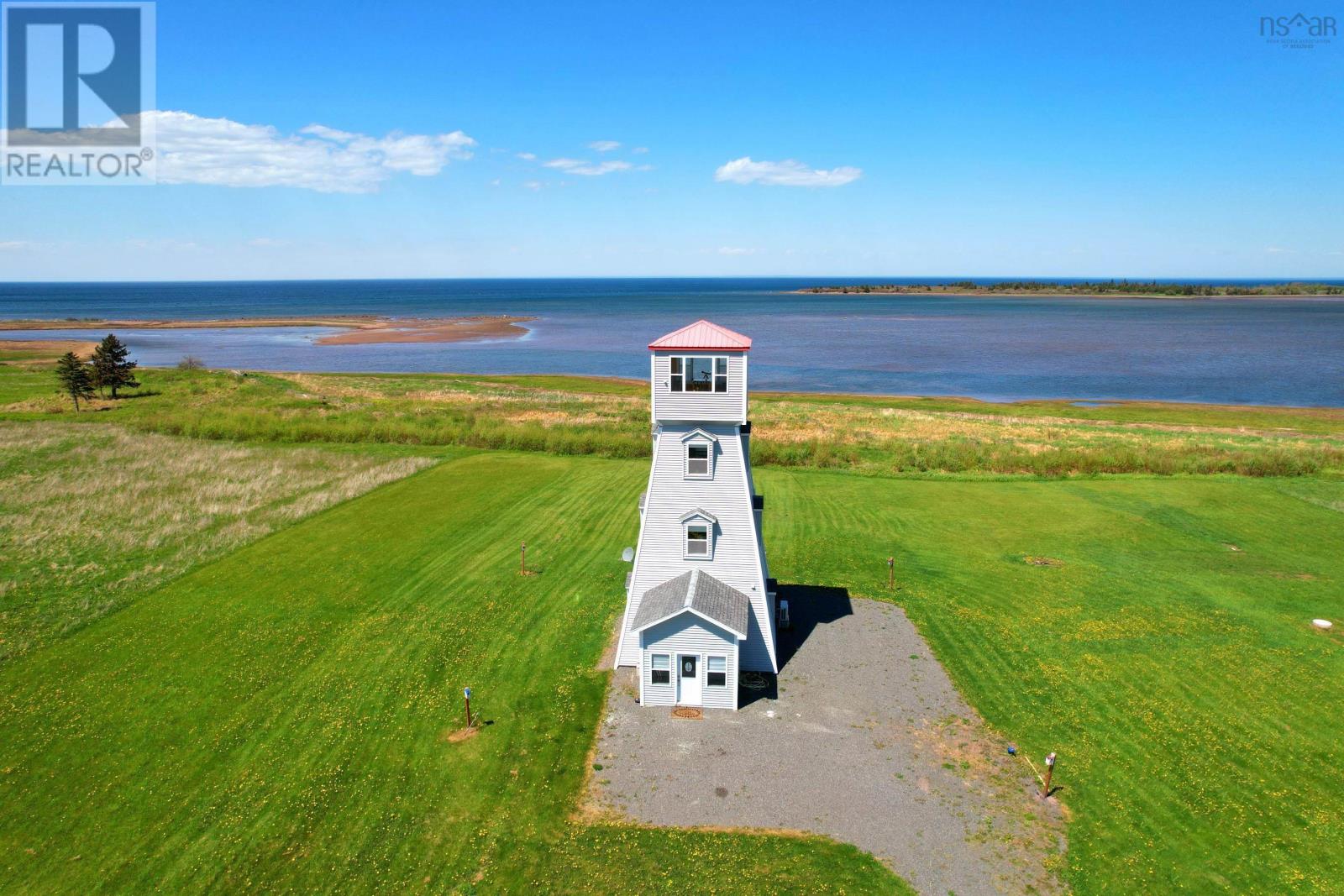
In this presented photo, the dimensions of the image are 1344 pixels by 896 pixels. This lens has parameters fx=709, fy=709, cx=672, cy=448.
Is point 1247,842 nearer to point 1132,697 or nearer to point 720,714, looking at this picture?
point 1132,697

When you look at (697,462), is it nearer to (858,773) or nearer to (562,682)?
(562,682)

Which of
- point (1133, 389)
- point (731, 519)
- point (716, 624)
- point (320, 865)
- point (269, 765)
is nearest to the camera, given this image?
point (320, 865)

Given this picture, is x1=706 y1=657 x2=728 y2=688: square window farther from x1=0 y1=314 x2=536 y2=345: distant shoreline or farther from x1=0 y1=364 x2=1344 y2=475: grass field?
x1=0 y1=314 x2=536 y2=345: distant shoreline

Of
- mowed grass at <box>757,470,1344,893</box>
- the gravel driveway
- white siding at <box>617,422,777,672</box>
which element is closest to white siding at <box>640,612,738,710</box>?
the gravel driveway

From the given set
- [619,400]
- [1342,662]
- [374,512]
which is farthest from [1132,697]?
[619,400]

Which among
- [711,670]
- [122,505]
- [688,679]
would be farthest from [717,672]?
[122,505]
